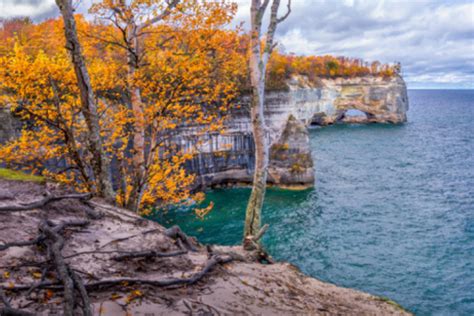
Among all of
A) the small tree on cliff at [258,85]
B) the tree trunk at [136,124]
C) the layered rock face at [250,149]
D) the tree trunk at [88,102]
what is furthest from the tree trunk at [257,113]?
the layered rock face at [250,149]

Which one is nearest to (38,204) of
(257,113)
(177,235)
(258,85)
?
(177,235)

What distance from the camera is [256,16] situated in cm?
1221

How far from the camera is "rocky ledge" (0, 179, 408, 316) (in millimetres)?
4902

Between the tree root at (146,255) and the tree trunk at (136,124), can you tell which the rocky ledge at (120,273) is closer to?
the tree root at (146,255)

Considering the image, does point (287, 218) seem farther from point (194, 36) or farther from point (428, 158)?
point (428, 158)

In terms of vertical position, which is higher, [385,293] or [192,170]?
[192,170]

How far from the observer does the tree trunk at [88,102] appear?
384 inches

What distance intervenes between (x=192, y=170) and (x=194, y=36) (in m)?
23.1

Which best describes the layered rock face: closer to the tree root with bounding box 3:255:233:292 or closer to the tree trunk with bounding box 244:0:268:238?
the tree trunk with bounding box 244:0:268:238

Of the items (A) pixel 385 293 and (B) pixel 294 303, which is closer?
(B) pixel 294 303

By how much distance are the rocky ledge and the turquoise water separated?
43.4 ft

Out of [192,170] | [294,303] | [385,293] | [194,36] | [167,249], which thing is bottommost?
[385,293]

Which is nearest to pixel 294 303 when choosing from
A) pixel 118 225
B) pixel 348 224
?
pixel 118 225

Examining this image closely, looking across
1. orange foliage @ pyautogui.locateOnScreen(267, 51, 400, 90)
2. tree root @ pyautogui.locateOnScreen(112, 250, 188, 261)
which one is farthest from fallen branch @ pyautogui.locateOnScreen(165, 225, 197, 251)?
orange foliage @ pyautogui.locateOnScreen(267, 51, 400, 90)
